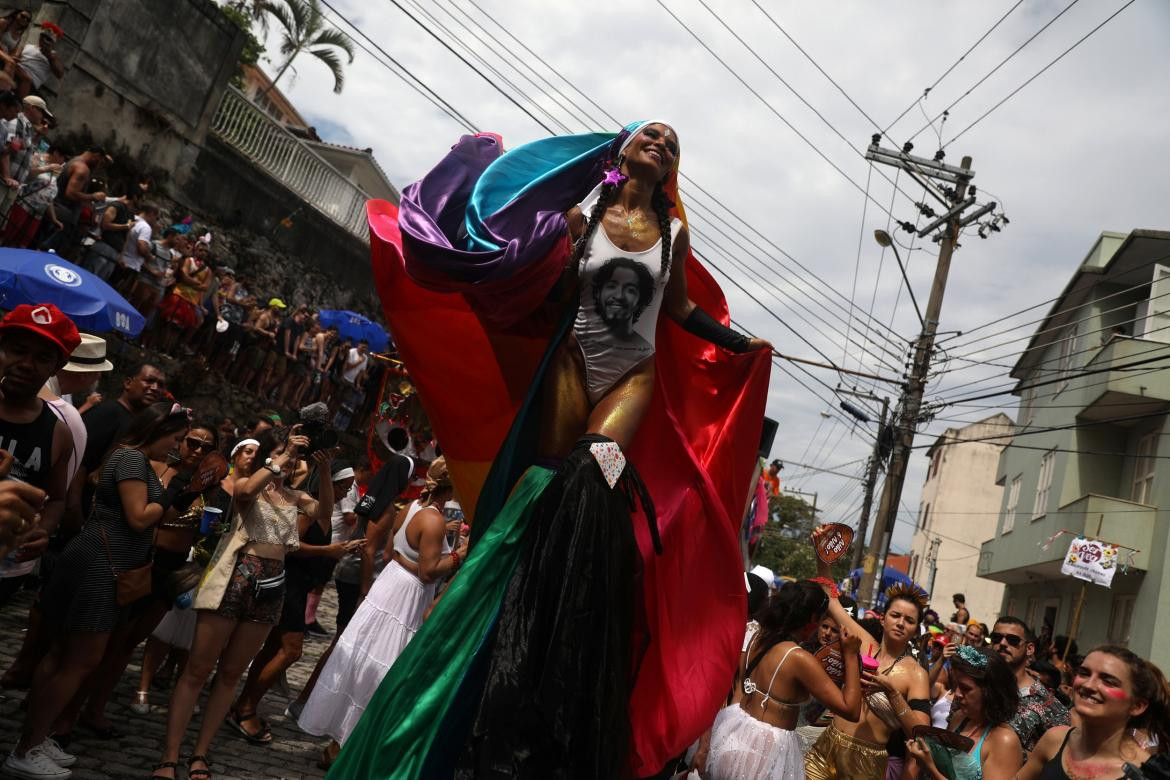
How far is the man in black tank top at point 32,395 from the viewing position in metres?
3.56

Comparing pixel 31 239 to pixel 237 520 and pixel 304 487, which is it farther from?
pixel 237 520

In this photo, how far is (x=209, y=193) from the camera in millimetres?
16750

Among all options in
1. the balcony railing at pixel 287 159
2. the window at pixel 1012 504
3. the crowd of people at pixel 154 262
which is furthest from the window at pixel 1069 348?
the crowd of people at pixel 154 262

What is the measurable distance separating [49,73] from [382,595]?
29.4 feet

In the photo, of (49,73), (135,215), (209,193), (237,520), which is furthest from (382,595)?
(209,193)

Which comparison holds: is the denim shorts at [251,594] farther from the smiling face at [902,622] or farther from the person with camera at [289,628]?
the smiling face at [902,622]

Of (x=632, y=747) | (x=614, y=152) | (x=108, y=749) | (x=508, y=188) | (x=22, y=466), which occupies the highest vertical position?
(x=614, y=152)

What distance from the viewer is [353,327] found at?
58.5 ft

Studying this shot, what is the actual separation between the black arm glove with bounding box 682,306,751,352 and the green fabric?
1050 mm

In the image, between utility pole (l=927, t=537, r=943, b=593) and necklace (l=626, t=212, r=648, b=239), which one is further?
utility pole (l=927, t=537, r=943, b=593)

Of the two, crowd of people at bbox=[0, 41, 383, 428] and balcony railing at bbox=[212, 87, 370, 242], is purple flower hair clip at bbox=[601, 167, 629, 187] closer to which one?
crowd of people at bbox=[0, 41, 383, 428]

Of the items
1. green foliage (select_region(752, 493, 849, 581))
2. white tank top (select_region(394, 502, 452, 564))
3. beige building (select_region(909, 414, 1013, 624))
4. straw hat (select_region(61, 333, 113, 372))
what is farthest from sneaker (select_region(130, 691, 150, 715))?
green foliage (select_region(752, 493, 849, 581))

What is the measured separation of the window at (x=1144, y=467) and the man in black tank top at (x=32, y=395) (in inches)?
817

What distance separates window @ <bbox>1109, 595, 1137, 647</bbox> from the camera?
19953 mm
